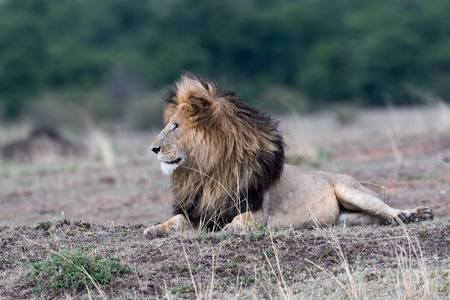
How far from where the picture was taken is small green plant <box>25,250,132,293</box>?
4848 mm

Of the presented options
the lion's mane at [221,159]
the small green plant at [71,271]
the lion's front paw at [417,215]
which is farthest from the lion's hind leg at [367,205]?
the small green plant at [71,271]

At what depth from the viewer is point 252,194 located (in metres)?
5.93

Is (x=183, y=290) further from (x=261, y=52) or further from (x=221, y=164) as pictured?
(x=261, y=52)

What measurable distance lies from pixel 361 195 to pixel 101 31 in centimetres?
4304

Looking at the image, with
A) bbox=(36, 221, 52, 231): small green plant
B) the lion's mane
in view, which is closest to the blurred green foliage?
the lion's mane

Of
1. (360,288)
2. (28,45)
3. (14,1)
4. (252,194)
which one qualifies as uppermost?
(14,1)

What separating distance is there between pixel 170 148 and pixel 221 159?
0.38 meters

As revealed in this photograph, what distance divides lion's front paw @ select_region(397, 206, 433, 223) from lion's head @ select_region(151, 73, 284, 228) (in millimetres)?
1003

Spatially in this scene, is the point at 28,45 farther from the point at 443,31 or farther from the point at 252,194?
the point at 252,194

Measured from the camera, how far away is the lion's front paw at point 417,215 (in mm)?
6090

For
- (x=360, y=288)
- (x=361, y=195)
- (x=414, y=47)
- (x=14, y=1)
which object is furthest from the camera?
(x=14, y=1)

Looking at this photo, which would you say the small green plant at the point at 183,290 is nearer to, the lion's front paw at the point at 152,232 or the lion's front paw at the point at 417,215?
the lion's front paw at the point at 152,232

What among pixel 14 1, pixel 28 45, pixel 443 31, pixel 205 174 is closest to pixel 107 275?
pixel 205 174

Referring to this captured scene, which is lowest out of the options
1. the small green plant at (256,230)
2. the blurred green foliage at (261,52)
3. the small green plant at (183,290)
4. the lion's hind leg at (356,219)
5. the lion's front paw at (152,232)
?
the lion's hind leg at (356,219)
